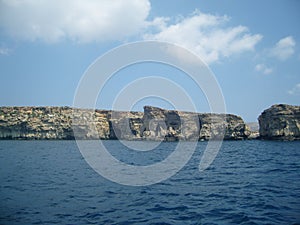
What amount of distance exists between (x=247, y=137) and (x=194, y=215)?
4741 inches

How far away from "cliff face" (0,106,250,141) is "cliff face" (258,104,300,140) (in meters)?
23.1

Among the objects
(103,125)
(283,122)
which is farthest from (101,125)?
(283,122)

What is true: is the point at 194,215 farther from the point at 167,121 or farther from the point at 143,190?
the point at 167,121

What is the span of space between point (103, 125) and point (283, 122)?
84.1 m

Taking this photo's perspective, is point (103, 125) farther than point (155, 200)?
Yes

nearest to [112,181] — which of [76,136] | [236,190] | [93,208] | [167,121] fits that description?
[93,208]

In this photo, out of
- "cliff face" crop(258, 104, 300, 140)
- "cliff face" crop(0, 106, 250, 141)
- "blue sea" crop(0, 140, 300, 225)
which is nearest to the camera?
"blue sea" crop(0, 140, 300, 225)

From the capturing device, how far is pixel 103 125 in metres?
138

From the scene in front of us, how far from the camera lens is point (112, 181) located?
20.1 metres

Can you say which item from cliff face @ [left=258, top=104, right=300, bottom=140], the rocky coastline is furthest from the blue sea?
the rocky coastline

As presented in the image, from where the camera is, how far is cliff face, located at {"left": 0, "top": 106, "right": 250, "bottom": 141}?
121688 mm

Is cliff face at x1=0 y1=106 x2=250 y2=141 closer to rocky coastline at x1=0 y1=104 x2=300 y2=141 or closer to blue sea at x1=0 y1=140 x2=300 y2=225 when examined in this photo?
rocky coastline at x1=0 y1=104 x2=300 y2=141

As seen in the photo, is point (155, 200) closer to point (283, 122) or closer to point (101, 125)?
point (283, 122)

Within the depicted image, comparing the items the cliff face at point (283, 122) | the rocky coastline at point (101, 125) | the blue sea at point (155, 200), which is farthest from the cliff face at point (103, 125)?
the blue sea at point (155, 200)
